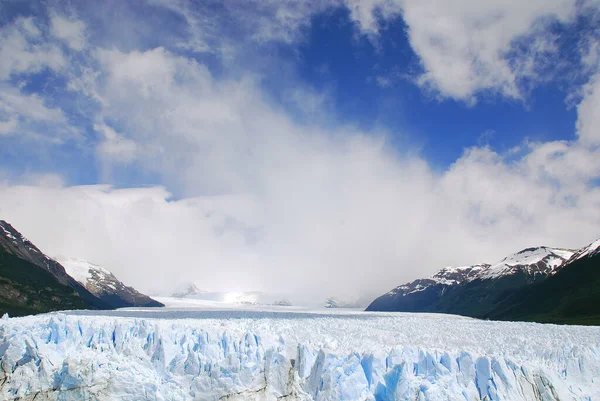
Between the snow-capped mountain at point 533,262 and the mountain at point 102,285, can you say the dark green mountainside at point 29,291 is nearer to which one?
the mountain at point 102,285

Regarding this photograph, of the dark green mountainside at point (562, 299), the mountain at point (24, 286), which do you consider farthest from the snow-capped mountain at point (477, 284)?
the mountain at point (24, 286)

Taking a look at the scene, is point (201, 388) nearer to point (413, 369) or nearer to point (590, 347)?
point (413, 369)

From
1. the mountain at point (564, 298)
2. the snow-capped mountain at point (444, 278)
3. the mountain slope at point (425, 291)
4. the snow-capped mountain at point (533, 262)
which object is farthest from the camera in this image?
the snow-capped mountain at point (444, 278)

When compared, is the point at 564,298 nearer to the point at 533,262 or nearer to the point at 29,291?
the point at 533,262

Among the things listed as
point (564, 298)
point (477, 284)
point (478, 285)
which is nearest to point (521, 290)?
point (564, 298)

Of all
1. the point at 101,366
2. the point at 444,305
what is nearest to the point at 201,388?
the point at 101,366

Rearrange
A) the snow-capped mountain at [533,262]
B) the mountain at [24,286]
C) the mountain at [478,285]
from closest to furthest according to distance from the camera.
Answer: the mountain at [24,286] < the mountain at [478,285] < the snow-capped mountain at [533,262]

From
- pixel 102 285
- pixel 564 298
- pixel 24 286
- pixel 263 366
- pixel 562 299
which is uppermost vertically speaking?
pixel 102 285
